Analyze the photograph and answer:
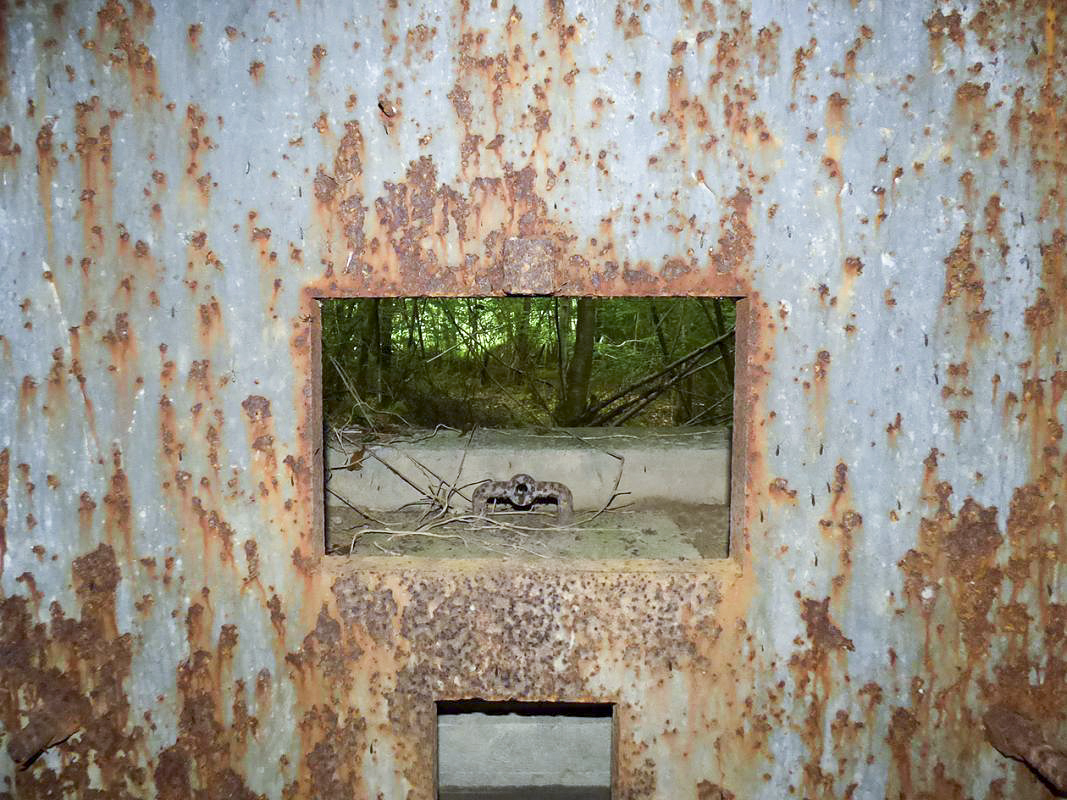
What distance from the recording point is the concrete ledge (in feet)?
10.6

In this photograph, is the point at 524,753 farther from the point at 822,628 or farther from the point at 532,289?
the point at 532,289

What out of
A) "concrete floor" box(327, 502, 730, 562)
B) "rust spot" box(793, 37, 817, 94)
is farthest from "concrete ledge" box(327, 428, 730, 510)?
"rust spot" box(793, 37, 817, 94)

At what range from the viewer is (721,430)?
386cm

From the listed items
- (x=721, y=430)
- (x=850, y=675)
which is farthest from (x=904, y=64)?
(x=721, y=430)

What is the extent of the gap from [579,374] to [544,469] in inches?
178

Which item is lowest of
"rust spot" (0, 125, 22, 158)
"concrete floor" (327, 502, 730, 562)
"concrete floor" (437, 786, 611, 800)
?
"concrete floor" (437, 786, 611, 800)

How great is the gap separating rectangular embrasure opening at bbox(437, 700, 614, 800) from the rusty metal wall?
1.76m

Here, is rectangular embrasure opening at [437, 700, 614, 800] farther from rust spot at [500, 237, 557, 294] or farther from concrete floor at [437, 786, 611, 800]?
rust spot at [500, 237, 557, 294]

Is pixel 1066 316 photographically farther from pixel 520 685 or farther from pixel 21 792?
pixel 21 792

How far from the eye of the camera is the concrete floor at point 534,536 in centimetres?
201

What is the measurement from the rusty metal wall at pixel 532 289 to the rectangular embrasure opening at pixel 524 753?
5.77 feet

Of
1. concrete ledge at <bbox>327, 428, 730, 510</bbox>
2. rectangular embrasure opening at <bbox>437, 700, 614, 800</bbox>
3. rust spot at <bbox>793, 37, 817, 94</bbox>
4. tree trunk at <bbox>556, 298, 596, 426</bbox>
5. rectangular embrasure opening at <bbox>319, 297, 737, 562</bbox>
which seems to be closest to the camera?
rust spot at <bbox>793, 37, 817, 94</bbox>

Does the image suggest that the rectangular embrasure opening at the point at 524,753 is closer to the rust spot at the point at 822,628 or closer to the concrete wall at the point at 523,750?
the concrete wall at the point at 523,750

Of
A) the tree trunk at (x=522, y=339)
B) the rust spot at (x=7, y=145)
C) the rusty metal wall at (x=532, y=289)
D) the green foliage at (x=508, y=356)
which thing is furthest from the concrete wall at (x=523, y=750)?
the tree trunk at (x=522, y=339)
